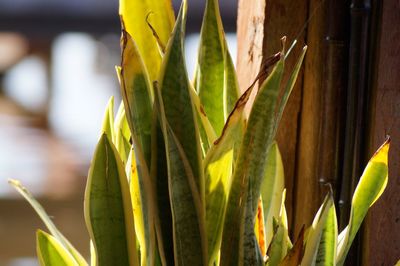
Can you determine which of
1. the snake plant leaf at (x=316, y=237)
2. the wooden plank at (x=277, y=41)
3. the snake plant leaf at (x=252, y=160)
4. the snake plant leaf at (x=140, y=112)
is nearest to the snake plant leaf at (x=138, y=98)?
the snake plant leaf at (x=140, y=112)

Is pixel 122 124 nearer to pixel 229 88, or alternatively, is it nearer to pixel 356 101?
pixel 229 88

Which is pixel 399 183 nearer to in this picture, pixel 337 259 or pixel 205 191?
pixel 337 259

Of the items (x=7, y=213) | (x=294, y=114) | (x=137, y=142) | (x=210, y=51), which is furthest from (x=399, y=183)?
(x=7, y=213)

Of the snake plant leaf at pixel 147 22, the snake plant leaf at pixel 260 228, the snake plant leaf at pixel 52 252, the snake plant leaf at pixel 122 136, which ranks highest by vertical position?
the snake plant leaf at pixel 147 22

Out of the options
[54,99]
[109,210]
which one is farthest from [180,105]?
[54,99]

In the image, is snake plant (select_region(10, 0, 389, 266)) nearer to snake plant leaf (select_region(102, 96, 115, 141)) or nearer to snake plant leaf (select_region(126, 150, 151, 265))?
snake plant leaf (select_region(126, 150, 151, 265))

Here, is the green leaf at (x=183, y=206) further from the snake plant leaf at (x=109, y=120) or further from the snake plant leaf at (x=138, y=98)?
the snake plant leaf at (x=109, y=120)
